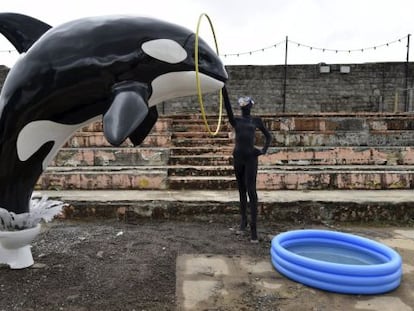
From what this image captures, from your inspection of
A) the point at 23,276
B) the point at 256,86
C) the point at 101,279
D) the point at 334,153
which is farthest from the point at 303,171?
the point at 256,86

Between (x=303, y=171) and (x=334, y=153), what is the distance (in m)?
1.28

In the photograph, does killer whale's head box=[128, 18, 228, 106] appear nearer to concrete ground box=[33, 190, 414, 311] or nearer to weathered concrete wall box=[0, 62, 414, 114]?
concrete ground box=[33, 190, 414, 311]

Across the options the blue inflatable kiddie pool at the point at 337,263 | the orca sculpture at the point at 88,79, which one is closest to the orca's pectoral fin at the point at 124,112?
the orca sculpture at the point at 88,79

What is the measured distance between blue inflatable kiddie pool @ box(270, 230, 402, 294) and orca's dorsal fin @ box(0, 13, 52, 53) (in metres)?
2.73

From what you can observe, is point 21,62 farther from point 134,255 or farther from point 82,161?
point 82,161

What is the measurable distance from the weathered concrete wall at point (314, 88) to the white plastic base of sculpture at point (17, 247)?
11.1 metres

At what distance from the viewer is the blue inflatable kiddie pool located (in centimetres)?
308

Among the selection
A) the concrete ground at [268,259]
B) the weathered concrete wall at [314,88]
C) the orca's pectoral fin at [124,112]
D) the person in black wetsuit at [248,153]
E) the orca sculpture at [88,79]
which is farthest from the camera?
the weathered concrete wall at [314,88]

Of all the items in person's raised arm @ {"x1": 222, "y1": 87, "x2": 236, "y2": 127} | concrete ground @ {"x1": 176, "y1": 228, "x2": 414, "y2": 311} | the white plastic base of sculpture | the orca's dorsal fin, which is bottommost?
concrete ground @ {"x1": 176, "y1": 228, "x2": 414, "y2": 311}

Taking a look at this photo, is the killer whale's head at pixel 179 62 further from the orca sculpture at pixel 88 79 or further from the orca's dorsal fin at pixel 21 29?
the orca's dorsal fin at pixel 21 29

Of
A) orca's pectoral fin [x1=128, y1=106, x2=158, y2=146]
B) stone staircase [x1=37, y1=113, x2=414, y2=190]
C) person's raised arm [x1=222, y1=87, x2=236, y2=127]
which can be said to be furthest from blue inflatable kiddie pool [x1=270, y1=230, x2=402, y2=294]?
stone staircase [x1=37, y1=113, x2=414, y2=190]

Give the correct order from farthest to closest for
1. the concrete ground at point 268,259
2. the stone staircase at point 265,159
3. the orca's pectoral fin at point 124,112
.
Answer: the stone staircase at point 265,159, the concrete ground at point 268,259, the orca's pectoral fin at point 124,112

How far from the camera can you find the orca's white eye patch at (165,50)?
2.86 meters

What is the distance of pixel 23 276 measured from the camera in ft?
11.0
